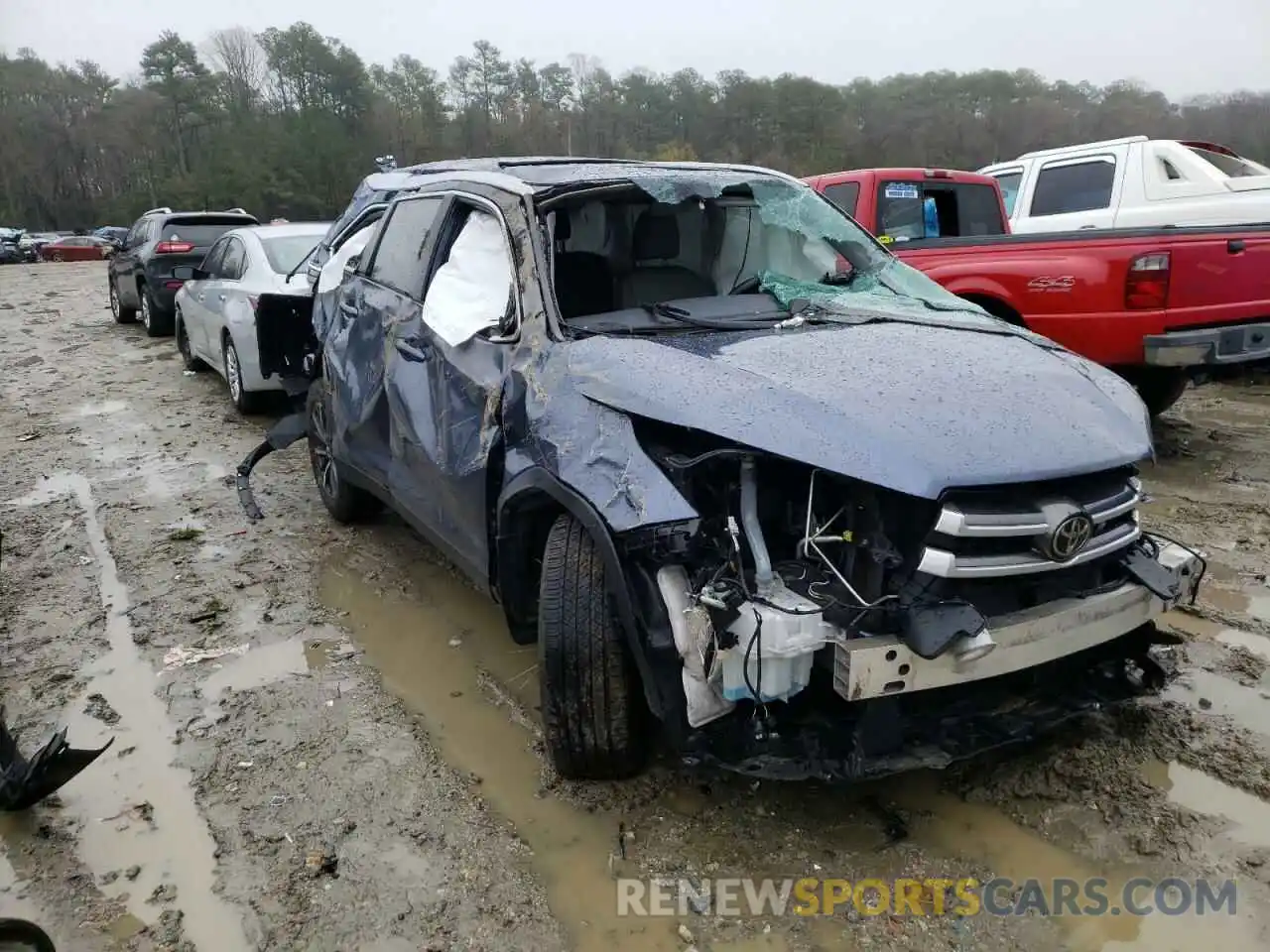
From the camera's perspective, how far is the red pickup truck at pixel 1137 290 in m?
5.35

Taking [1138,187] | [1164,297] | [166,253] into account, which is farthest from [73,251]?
[1164,297]

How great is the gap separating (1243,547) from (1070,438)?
2.92 meters

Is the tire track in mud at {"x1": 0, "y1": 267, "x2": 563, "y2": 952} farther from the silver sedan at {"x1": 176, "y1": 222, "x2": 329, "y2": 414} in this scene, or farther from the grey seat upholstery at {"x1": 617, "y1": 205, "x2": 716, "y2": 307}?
the grey seat upholstery at {"x1": 617, "y1": 205, "x2": 716, "y2": 307}

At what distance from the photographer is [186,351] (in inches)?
396

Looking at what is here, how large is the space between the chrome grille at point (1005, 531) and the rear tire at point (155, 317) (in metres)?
12.3

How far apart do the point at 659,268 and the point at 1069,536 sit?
2.03 metres

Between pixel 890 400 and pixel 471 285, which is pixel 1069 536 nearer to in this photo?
pixel 890 400

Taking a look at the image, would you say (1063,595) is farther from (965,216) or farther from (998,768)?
(965,216)

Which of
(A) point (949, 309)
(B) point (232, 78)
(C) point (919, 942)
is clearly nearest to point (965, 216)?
(A) point (949, 309)

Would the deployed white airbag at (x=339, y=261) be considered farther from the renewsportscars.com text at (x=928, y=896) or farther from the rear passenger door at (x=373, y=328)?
the renewsportscars.com text at (x=928, y=896)

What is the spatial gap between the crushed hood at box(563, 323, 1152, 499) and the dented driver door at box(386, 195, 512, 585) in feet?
1.59

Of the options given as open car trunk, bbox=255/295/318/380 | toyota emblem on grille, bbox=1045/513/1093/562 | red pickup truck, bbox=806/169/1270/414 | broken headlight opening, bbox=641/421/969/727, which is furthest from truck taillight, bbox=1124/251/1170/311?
open car trunk, bbox=255/295/318/380

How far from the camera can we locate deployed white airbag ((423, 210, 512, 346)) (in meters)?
3.43

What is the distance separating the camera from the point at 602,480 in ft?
8.63
